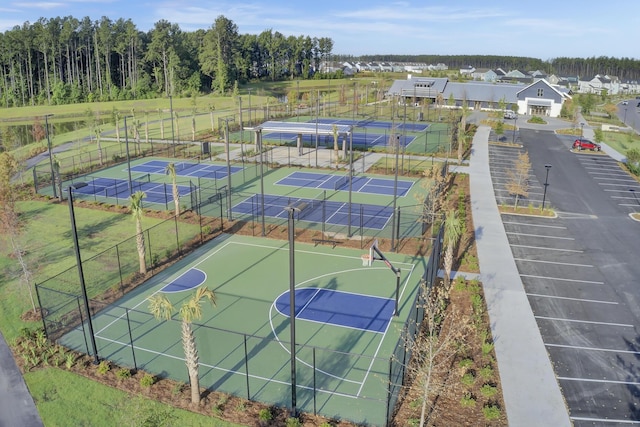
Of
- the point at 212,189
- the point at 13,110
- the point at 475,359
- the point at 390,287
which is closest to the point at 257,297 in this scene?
the point at 390,287

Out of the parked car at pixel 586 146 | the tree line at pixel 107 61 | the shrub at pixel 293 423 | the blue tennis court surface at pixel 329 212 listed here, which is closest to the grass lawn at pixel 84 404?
the shrub at pixel 293 423

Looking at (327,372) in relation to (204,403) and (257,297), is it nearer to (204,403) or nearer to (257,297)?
(204,403)

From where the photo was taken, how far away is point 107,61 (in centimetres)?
10656

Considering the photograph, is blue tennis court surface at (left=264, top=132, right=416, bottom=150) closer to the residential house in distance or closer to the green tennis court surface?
the residential house in distance

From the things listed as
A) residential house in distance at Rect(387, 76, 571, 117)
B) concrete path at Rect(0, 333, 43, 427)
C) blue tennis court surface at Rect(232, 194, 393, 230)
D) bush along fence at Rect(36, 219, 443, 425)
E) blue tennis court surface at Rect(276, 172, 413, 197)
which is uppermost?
residential house in distance at Rect(387, 76, 571, 117)

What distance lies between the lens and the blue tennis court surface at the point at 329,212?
29584mm

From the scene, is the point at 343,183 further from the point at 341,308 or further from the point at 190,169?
the point at 341,308

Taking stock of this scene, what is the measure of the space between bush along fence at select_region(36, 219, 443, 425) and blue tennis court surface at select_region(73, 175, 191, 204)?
45.5 ft

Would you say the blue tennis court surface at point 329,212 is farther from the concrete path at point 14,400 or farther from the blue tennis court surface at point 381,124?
the blue tennis court surface at point 381,124

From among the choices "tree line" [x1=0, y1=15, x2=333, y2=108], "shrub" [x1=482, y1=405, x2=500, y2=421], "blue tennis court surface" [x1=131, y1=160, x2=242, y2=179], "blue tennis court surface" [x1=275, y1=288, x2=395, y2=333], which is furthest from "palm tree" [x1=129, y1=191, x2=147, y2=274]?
"tree line" [x1=0, y1=15, x2=333, y2=108]

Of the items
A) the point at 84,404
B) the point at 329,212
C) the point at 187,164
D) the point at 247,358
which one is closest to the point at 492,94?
the point at 187,164

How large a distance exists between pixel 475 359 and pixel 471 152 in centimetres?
3775

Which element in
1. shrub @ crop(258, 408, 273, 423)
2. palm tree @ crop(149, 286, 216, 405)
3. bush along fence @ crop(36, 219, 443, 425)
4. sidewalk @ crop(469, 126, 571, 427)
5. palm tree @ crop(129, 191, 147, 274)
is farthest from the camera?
palm tree @ crop(129, 191, 147, 274)

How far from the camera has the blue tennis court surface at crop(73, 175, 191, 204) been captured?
3528 cm
